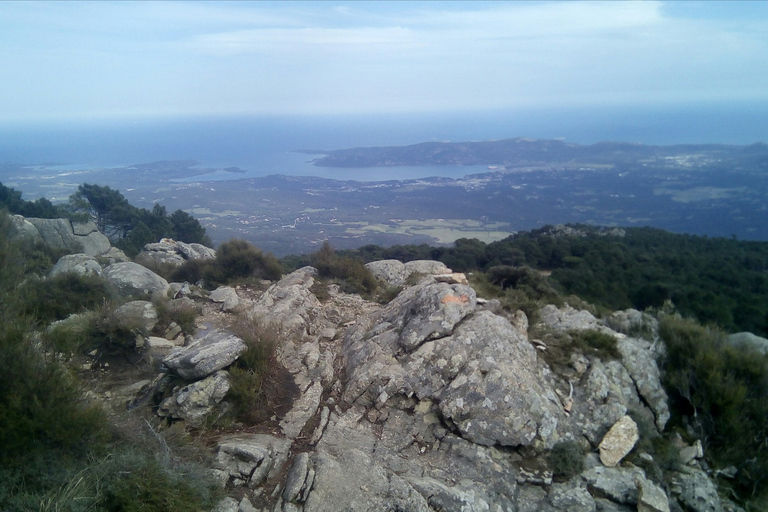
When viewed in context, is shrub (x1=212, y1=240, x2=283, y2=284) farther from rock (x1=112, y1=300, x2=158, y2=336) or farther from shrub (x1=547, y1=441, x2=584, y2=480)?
shrub (x1=547, y1=441, x2=584, y2=480)

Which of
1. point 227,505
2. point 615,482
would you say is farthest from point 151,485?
point 615,482

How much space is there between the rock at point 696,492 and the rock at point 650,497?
20.3 inches

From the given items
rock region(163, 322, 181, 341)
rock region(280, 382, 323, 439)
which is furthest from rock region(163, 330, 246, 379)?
rock region(163, 322, 181, 341)

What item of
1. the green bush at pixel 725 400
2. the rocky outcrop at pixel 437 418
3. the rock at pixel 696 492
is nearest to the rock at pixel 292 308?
the rocky outcrop at pixel 437 418

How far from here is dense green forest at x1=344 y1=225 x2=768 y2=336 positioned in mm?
16484

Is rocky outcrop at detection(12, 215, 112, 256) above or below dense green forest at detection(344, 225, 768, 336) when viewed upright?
above

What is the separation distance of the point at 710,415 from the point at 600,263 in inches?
643

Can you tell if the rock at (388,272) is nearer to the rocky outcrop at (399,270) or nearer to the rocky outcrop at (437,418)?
the rocky outcrop at (399,270)

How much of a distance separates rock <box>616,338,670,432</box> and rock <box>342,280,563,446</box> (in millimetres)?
1785

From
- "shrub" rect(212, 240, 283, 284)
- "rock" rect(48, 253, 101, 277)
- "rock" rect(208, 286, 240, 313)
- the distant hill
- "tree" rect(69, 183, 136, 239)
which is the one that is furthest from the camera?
the distant hill

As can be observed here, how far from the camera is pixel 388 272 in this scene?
13570 mm

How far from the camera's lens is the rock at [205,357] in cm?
557

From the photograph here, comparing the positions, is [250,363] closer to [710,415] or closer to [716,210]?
[710,415]

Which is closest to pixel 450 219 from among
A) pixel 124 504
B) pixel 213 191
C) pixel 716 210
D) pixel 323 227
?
pixel 323 227
